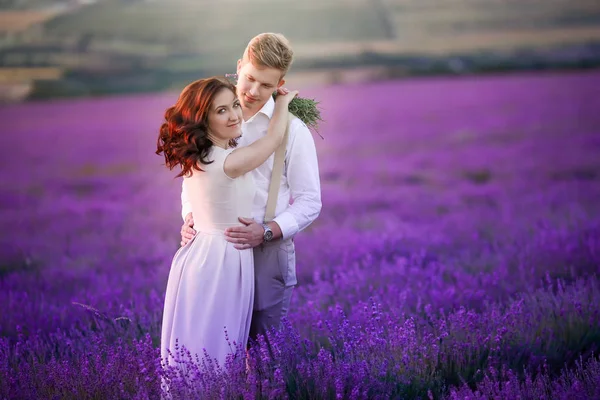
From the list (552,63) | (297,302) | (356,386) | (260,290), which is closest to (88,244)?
(297,302)

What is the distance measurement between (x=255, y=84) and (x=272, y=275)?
0.75 m

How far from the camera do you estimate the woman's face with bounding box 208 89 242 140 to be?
8.93 feet

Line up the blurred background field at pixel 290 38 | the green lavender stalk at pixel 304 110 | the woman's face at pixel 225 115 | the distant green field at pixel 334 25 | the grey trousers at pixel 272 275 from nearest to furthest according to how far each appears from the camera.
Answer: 1. the woman's face at pixel 225 115
2. the grey trousers at pixel 272 275
3. the green lavender stalk at pixel 304 110
4. the blurred background field at pixel 290 38
5. the distant green field at pixel 334 25

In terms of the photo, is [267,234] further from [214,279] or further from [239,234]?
[214,279]

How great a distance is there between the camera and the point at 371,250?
18.4ft

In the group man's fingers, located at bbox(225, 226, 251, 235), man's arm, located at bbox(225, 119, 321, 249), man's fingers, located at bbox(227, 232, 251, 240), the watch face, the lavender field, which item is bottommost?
the lavender field

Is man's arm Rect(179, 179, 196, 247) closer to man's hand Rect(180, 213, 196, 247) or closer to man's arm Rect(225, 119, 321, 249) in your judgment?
man's hand Rect(180, 213, 196, 247)

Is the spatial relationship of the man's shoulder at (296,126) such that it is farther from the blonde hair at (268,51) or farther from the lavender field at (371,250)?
the lavender field at (371,250)

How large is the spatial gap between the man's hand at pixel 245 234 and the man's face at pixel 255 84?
470mm

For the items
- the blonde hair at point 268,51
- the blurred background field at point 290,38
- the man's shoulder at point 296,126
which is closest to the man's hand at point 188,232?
the man's shoulder at point 296,126

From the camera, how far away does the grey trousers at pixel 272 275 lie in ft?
9.67

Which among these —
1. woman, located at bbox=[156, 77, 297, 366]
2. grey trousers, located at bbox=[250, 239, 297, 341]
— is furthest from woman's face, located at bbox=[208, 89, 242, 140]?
grey trousers, located at bbox=[250, 239, 297, 341]

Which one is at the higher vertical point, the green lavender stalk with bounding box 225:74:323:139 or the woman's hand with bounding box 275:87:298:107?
the woman's hand with bounding box 275:87:298:107

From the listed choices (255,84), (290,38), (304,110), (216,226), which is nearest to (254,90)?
(255,84)
